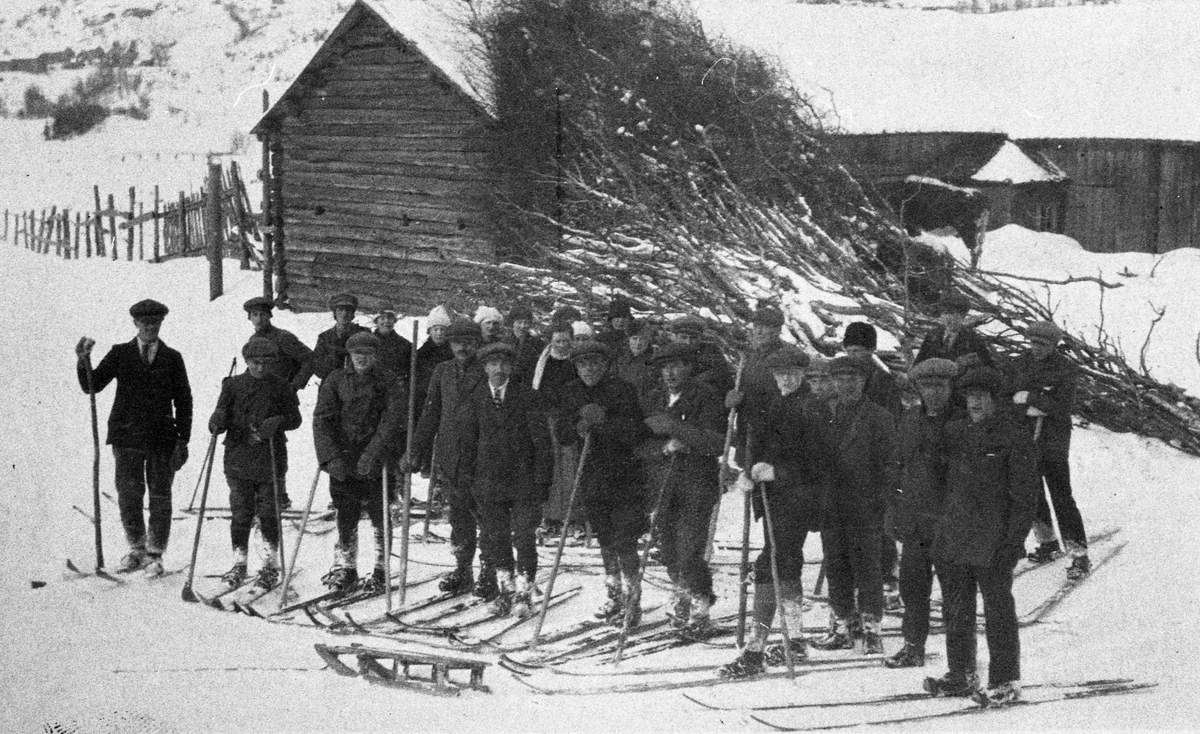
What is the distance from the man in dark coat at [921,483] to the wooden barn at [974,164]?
1754cm

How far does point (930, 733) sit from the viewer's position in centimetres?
599

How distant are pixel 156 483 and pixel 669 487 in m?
3.84

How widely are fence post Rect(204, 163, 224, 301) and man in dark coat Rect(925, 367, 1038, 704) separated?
14959mm

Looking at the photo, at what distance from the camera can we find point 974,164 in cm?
2425

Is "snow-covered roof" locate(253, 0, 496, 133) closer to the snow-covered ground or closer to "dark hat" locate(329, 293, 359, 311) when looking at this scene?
the snow-covered ground

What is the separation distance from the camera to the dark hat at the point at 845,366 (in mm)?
7594

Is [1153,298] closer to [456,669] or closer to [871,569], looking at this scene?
[871,569]

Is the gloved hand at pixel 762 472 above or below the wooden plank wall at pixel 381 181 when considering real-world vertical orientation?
below

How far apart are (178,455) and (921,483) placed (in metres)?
5.39

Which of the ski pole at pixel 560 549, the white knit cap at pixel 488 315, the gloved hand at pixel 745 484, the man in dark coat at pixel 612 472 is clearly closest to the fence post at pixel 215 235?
the white knit cap at pixel 488 315

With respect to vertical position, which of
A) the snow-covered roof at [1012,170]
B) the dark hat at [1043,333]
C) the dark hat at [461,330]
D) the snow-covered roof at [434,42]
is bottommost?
the dark hat at [1043,333]

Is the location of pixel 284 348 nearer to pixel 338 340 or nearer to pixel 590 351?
pixel 338 340

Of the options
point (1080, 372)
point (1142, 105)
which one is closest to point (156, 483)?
point (1080, 372)

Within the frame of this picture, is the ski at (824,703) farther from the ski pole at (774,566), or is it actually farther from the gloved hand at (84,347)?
the gloved hand at (84,347)
